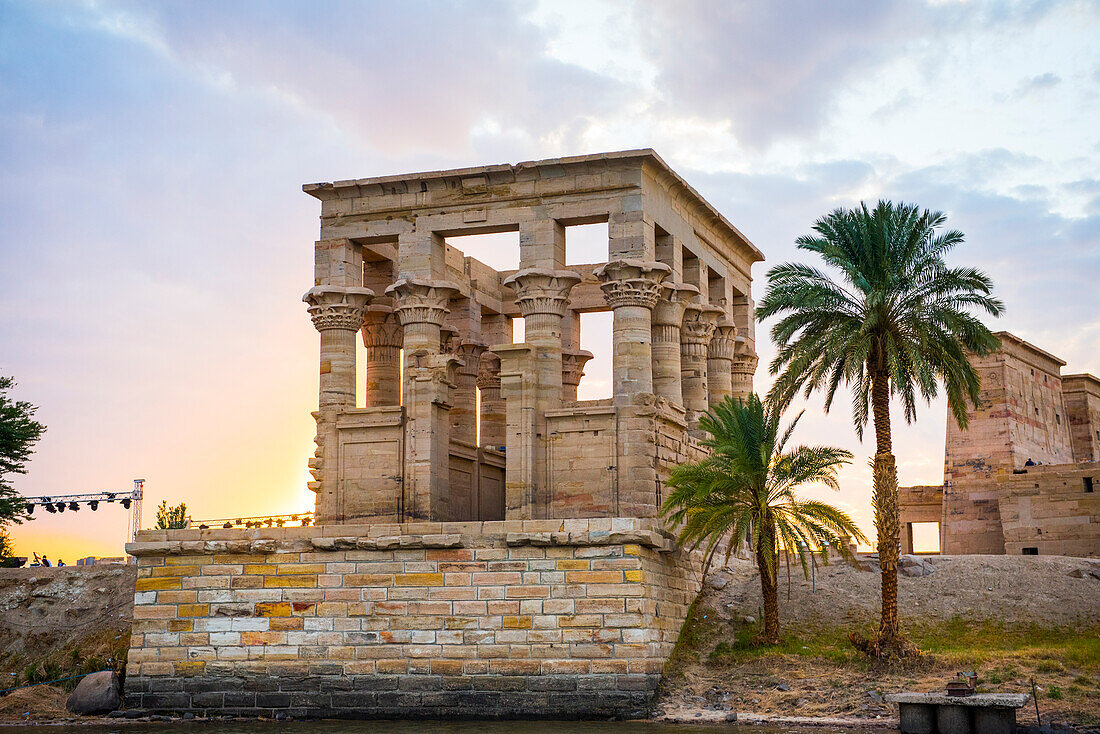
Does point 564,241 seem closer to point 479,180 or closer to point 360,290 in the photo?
point 479,180

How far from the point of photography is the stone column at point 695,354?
112 feet

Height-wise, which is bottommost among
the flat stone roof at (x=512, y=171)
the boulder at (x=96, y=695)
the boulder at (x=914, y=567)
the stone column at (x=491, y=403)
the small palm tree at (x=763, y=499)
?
the boulder at (x=96, y=695)

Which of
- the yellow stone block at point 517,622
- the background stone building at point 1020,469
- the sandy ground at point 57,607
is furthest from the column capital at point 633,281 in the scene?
the sandy ground at point 57,607

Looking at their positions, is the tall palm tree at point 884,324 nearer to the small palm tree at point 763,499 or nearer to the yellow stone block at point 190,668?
the small palm tree at point 763,499

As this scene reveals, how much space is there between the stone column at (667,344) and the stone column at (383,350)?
310 inches

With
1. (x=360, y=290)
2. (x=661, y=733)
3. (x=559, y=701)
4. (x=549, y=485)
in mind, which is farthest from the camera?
(x=360, y=290)

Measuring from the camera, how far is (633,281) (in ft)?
97.5

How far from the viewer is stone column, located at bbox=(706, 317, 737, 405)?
36.4m

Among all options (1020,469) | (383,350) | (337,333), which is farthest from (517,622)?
(1020,469)

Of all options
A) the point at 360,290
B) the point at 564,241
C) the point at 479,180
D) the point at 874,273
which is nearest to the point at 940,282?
the point at 874,273

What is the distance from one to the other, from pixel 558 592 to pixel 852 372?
7.93 metres

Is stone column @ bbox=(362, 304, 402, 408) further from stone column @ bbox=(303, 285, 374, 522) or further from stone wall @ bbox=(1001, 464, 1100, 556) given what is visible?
stone wall @ bbox=(1001, 464, 1100, 556)

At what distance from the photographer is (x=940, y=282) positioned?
27.7 meters

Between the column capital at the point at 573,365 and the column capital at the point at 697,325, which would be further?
the column capital at the point at 573,365
